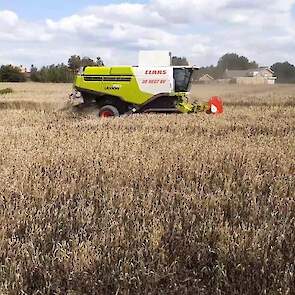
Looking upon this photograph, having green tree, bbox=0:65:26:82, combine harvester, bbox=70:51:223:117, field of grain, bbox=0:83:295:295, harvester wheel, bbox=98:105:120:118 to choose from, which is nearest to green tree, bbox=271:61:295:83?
green tree, bbox=0:65:26:82

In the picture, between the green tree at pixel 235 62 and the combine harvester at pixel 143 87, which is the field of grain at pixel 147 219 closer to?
the combine harvester at pixel 143 87

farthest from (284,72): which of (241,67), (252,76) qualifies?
(241,67)

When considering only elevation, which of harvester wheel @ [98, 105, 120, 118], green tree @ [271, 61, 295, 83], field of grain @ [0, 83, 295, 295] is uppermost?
green tree @ [271, 61, 295, 83]

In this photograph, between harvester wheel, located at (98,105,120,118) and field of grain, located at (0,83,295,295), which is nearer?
field of grain, located at (0,83,295,295)

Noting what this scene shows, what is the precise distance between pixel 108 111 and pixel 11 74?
52.0 meters

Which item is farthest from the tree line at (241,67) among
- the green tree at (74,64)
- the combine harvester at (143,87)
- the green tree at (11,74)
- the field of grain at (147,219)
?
the field of grain at (147,219)

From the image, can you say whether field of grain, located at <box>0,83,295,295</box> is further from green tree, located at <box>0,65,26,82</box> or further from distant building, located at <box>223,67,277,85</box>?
distant building, located at <box>223,67,277,85</box>

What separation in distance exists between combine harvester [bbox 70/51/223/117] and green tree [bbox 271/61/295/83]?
2342 inches

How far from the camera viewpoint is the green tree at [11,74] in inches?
2516

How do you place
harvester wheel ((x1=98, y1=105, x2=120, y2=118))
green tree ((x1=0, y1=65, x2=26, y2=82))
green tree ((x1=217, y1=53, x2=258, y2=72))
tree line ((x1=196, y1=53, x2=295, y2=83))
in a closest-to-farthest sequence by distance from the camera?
harvester wheel ((x1=98, y1=105, x2=120, y2=118)), green tree ((x1=0, y1=65, x2=26, y2=82)), tree line ((x1=196, y1=53, x2=295, y2=83)), green tree ((x1=217, y1=53, x2=258, y2=72))

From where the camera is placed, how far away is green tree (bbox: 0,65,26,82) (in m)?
63.9

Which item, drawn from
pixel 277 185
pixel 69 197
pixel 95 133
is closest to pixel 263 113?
pixel 95 133

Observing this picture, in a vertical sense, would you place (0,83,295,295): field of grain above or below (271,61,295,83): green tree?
below

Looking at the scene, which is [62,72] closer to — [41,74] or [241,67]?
[41,74]
